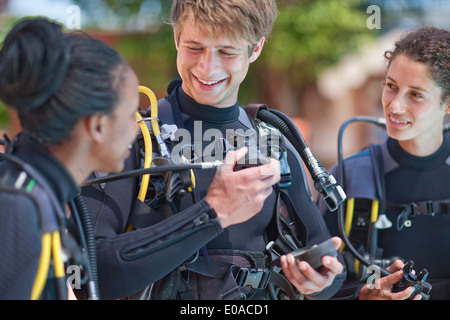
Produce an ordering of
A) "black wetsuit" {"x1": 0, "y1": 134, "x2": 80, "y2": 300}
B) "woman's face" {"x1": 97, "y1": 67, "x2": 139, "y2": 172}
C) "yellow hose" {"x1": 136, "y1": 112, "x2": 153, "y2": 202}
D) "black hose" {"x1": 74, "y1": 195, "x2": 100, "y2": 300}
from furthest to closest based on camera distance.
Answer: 1. "yellow hose" {"x1": 136, "y1": 112, "x2": 153, "y2": 202}
2. "black hose" {"x1": 74, "y1": 195, "x2": 100, "y2": 300}
3. "woman's face" {"x1": 97, "y1": 67, "x2": 139, "y2": 172}
4. "black wetsuit" {"x1": 0, "y1": 134, "x2": 80, "y2": 300}

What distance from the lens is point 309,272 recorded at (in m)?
1.64

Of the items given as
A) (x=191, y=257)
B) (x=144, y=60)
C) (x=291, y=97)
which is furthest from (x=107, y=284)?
(x=291, y=97)

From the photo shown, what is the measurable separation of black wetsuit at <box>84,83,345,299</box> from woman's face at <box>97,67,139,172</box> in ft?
0.87

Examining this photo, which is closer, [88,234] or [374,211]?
[88,234]

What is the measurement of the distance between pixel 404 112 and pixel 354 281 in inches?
27.5

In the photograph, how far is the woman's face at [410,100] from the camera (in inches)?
86.1

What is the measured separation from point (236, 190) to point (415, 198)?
1075 mm

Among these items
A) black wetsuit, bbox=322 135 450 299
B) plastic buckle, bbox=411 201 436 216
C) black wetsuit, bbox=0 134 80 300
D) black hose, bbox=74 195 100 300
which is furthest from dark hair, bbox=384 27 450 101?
black wetsuit, bbox=0 134 80 300

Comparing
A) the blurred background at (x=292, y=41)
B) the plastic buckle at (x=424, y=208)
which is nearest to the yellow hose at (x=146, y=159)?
the plastic buckle at (x=424, y=208)

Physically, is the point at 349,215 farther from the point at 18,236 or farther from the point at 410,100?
the point at 18,236

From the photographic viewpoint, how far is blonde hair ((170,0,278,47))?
169 centimetres

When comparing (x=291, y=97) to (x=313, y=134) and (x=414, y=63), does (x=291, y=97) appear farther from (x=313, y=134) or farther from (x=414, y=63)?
Result: (x=414, y=63)

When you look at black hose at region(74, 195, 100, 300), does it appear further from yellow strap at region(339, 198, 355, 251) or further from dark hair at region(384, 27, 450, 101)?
dark hair at region(384, 27, 450, 101)

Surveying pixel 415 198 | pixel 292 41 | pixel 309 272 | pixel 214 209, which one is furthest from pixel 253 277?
pixel 292 41
